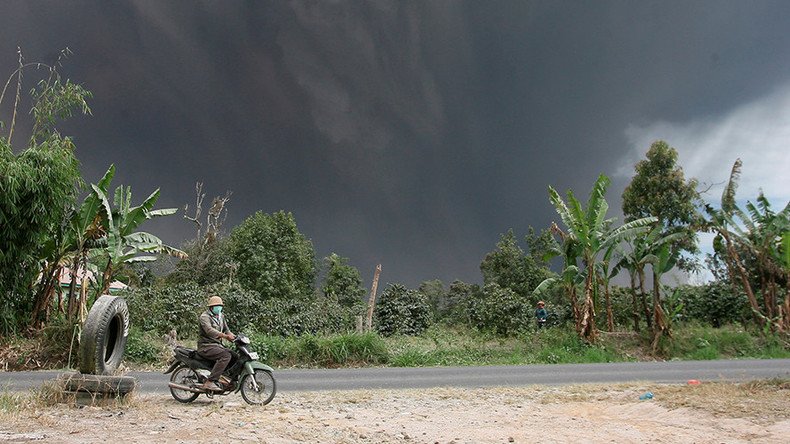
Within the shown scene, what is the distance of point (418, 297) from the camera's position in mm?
20078

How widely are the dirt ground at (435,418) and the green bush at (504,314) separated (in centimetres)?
937

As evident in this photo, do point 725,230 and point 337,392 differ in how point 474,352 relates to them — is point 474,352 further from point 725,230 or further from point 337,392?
point 725,230

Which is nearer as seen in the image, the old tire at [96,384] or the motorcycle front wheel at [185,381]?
the old tire at [96,384]

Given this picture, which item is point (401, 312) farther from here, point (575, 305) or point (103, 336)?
point (103, 336)

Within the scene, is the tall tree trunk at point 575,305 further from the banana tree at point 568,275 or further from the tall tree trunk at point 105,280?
the tall tree trunk at point 105,280

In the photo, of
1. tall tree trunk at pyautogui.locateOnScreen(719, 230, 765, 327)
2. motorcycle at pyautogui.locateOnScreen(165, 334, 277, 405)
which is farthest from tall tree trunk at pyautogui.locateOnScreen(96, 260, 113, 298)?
tall tree trunk at pyautogui.locateOnScreen(719, 230, 765, 327)

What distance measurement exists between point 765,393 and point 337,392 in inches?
259

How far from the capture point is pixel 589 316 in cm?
1706

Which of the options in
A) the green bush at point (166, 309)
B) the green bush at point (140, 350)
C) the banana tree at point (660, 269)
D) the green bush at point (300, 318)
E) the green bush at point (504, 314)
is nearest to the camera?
the green bush at point (140, 350)

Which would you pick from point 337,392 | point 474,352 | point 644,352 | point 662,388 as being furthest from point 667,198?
point 337,392

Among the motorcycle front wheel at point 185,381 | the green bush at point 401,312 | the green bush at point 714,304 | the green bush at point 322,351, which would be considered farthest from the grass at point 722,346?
the motorcycle front wheel at point 185,381

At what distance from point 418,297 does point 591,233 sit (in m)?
6.20

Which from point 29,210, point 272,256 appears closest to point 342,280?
Answer: point 272,256

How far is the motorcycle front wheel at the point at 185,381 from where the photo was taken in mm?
8562
